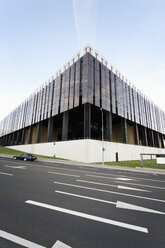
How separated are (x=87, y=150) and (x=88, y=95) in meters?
11.3

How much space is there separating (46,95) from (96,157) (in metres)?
26.2

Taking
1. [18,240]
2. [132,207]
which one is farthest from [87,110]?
[18,240]

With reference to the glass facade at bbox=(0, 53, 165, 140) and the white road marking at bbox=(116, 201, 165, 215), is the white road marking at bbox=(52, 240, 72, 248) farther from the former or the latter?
the glass facade at bbox=(0, 53, 165, 140)

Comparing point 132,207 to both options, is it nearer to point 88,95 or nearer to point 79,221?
A: point 79,221

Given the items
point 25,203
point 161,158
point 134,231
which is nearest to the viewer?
point 134,231

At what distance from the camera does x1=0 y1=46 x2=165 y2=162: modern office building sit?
89.6 ft

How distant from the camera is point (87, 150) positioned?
24234mm

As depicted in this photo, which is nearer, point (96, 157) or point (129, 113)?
point (96, 157)

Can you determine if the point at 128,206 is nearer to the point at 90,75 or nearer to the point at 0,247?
the point at 0,247

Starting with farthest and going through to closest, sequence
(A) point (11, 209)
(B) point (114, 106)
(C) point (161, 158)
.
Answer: (B) point (114, 106), (C) point (161, 158), (A) point (11, 209)

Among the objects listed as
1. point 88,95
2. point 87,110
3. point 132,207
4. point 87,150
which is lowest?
point 132,207

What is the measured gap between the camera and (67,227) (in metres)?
3.10

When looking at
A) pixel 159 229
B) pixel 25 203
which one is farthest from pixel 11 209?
pixel 159 229

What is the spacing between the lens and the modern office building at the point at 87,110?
89.6 feet
